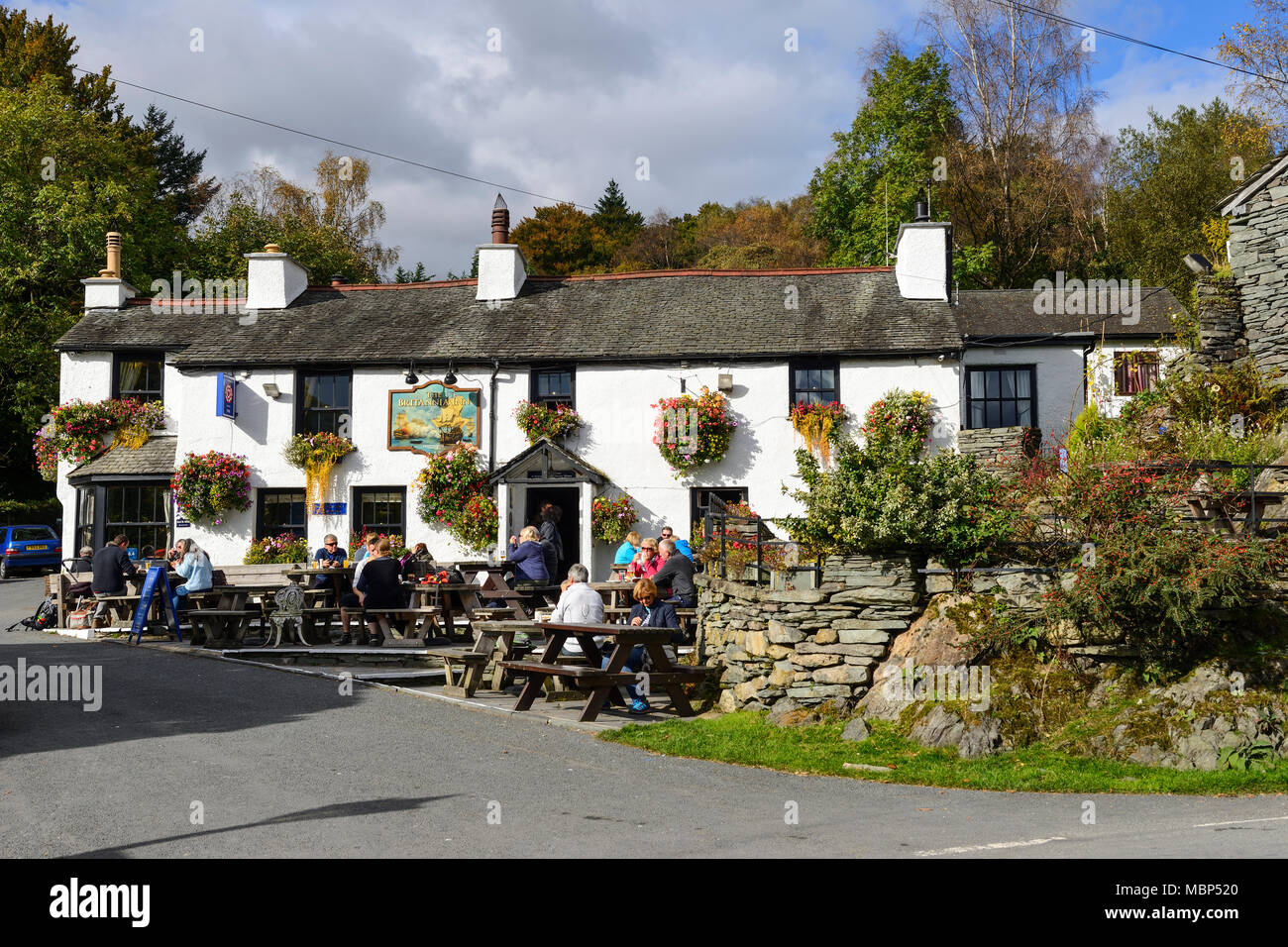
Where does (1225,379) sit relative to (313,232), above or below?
below

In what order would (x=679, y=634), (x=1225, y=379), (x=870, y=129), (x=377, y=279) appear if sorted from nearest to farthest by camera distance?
(x=679, y=634) → (x=1225, y=379) → (x=870, y=129) → (x=377, y=279)

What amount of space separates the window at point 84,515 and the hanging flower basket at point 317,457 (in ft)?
16.3

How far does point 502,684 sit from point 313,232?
34013 mm

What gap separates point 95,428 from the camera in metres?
24.0

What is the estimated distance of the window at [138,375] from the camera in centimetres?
2458

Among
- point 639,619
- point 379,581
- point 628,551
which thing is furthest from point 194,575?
point 639,619

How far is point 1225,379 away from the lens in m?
16.5

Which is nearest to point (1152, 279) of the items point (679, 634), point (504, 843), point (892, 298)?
point (892, 298)

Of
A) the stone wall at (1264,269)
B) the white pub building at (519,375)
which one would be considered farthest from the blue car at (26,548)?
the stone wall at (1264,269)

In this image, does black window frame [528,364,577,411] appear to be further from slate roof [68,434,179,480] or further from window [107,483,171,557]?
window [107,483,171,557]

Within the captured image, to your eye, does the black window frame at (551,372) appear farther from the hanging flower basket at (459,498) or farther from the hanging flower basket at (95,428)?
the hanging flower basket at (95,428)

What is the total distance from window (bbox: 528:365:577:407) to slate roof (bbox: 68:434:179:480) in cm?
819

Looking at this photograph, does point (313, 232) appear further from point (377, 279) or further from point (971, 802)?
point (971, 802)

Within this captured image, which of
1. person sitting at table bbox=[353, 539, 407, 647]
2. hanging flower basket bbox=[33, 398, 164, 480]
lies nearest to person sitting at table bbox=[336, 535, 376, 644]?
person sitting at table bbox=[353, 539, 407, 647]
